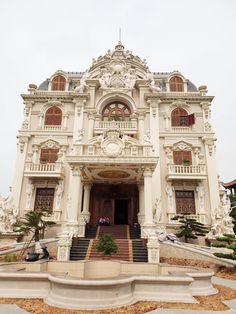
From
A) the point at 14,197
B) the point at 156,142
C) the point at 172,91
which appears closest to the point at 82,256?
the point at 14,197

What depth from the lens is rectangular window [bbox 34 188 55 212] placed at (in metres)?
17.6

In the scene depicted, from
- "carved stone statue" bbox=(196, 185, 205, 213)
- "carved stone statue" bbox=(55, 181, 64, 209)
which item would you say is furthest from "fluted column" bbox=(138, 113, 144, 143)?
"carved stone statue" bbox=(55, 181, 64, 209)

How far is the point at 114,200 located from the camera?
18.4 m

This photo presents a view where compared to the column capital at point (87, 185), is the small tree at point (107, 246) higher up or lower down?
lower down

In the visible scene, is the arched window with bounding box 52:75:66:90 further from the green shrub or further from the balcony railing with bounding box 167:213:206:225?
the green shrub

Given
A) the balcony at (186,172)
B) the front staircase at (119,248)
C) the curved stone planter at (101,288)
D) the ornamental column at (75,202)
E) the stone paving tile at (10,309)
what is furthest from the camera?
the balcony at (186,172)

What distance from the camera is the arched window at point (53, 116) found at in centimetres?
2017

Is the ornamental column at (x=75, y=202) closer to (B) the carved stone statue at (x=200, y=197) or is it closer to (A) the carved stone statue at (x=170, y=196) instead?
(A) the carved stone statue at (x=170, y=196)

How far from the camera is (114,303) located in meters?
5.05

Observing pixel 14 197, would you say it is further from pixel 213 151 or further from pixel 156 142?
pixel 213 151

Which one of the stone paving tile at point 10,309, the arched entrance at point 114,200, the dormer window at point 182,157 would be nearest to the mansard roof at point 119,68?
the dormer window at point 182,157

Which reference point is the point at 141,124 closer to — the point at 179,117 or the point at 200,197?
the point at 179,117

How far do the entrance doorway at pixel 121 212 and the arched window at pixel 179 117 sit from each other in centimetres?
845

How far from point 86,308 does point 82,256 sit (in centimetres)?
718
